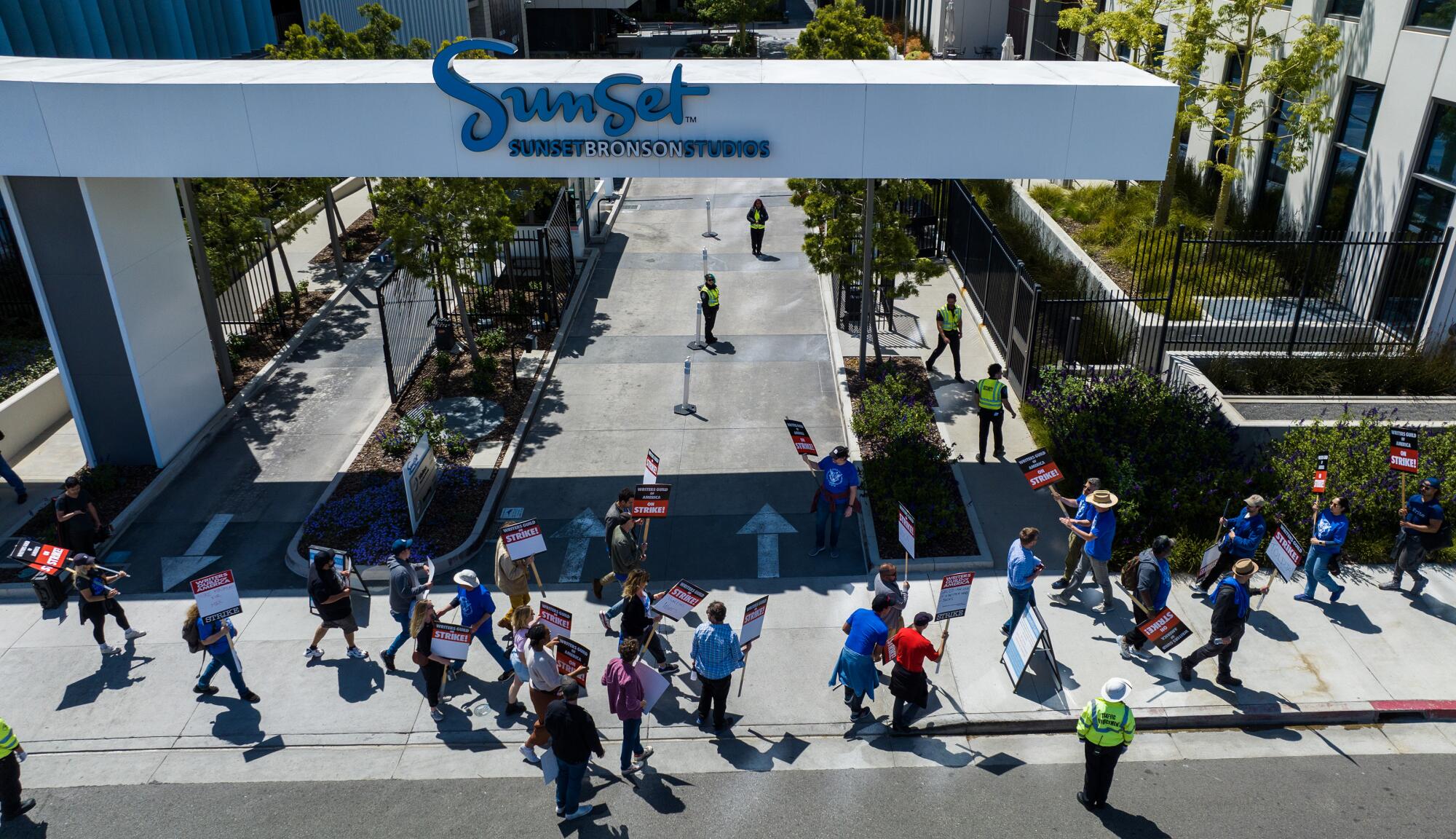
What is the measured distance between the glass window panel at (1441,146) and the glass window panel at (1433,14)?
131 centimetres

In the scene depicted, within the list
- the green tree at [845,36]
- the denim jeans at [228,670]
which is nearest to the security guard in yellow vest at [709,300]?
the green tree at [845,36]

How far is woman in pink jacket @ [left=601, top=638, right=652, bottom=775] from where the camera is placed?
9250mm

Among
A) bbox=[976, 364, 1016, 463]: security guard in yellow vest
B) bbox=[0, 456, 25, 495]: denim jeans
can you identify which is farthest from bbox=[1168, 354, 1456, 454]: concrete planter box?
bbox=[0, 456, 25, 495]: denim jeans

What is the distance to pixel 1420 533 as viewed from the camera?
1182cm

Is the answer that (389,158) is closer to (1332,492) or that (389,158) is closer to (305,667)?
(305,667)

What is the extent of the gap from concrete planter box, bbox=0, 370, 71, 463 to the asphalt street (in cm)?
846

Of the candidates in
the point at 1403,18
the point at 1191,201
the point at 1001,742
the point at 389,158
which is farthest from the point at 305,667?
the point at 1191,201

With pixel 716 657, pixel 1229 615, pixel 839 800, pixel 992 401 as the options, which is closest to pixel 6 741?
pixel 716 657

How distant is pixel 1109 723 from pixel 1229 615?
8.28ft

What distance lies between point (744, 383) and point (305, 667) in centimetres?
914

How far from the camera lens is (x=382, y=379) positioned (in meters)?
18.7

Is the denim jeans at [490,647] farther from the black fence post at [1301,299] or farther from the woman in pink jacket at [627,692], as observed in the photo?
the black fence post at [1301,299]

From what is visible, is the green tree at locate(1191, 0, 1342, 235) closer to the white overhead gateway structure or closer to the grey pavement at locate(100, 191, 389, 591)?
the white overhead gateway structure

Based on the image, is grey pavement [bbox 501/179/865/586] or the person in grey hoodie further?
grey pavement [bbox 501/179/865/586]
